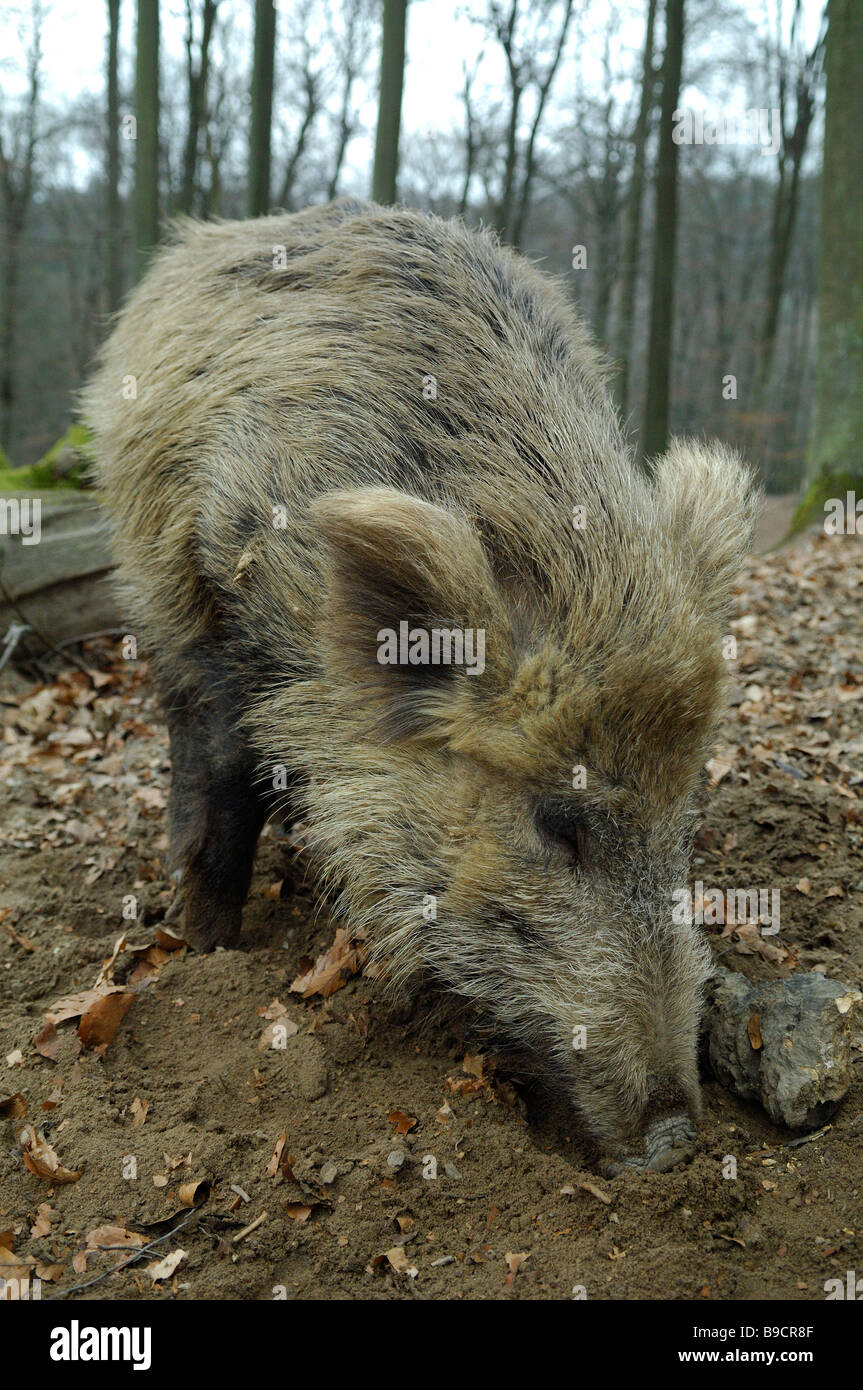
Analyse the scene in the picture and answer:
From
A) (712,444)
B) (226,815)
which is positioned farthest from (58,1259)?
(712,444)

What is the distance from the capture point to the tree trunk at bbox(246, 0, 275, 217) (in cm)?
1048

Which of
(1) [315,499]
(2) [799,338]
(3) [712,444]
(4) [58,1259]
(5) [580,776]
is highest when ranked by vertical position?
(2) [799,338]

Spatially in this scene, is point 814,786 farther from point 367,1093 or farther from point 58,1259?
point 58,1259

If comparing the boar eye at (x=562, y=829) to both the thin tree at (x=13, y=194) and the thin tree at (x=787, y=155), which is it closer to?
the thin tree at (x=787, y=155)

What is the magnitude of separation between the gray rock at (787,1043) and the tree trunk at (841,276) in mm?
8252

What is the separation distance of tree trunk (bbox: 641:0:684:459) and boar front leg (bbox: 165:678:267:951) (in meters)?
10.0

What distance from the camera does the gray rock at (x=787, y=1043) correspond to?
3.13 meters

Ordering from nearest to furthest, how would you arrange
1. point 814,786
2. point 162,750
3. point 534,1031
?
1. point 534,1031
2. point 814,786
3. point 162,750

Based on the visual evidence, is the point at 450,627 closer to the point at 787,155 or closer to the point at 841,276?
the point at 841,276

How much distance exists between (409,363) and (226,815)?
6.05 feet

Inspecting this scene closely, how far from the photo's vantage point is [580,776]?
118 inches

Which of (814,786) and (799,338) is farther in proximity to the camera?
(799,338)

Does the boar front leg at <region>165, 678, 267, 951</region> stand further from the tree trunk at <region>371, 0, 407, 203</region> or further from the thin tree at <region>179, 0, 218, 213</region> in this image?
the thin tree at <region>179, 0, 218, 213</region>

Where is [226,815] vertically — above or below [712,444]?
below
